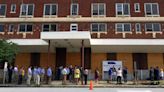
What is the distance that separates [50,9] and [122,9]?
8913mm

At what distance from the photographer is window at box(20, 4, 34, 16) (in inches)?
1319

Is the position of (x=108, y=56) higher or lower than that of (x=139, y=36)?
lower

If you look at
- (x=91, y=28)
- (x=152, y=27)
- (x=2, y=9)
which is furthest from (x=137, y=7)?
(x=2, y=9)

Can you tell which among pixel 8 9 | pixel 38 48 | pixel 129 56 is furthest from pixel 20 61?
pixel 129 56

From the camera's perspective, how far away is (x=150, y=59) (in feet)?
111

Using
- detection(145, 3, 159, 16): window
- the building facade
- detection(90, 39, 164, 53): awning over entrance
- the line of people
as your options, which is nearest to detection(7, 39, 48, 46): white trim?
the building facade

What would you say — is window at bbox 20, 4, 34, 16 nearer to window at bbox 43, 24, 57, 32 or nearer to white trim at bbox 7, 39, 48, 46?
window at bbox 43, 24, 57, 32

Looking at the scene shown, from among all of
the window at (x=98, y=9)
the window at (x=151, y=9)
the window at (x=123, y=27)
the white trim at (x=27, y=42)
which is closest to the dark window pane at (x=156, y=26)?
the window at (x=151, y=9)

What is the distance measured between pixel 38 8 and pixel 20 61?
7.11 metres

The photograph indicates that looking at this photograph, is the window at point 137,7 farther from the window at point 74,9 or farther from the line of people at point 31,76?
the line of people at point 31,76

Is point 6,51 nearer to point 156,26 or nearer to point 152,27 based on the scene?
point 152,27

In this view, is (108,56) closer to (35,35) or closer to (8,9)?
(35,35)

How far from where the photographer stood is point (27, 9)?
111ft

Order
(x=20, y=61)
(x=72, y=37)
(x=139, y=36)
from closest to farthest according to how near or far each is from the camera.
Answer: (x=72, y=37) < (x=139, y=36) < (x=20, y=61)
